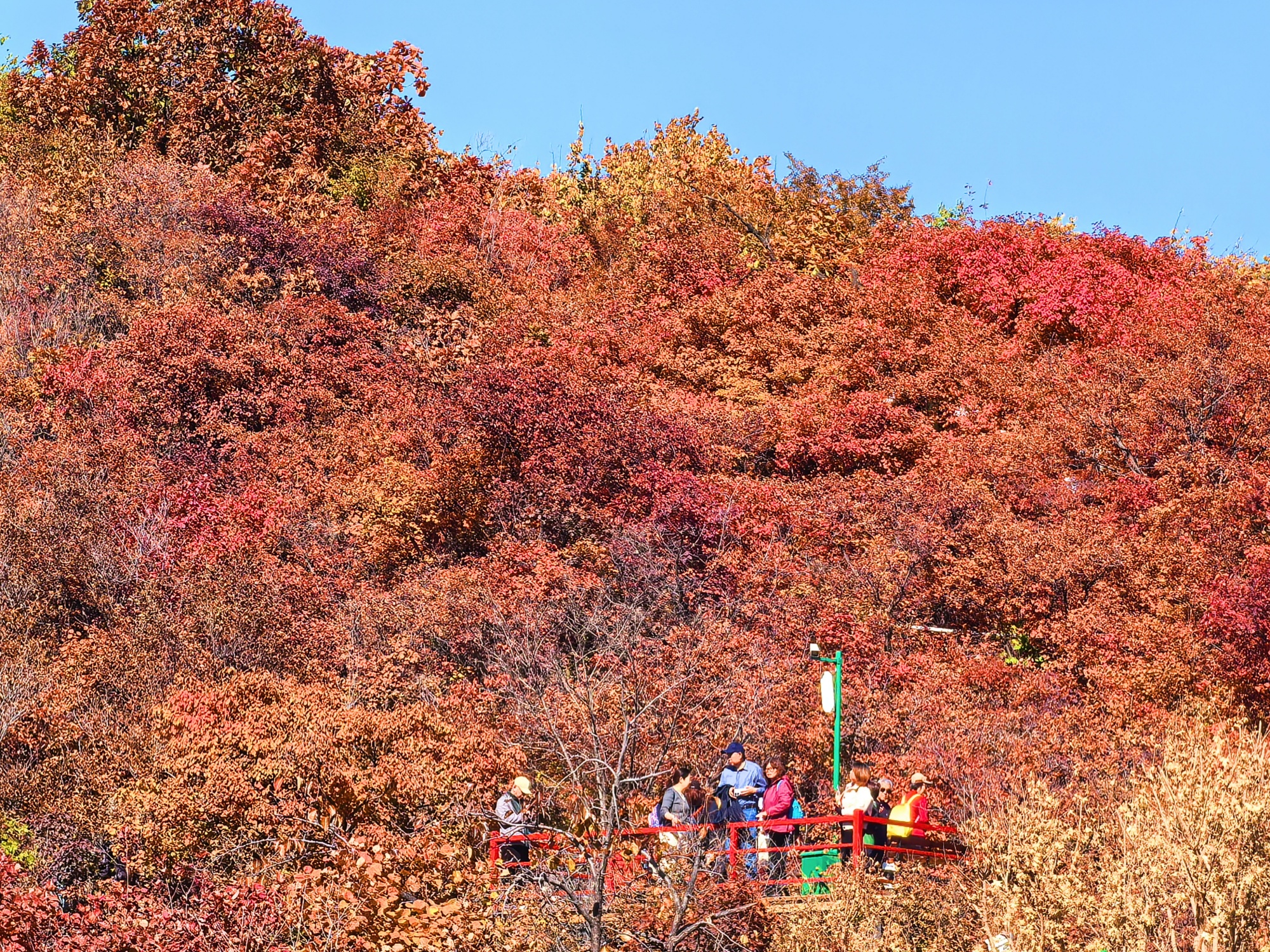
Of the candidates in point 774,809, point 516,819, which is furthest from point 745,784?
point 516,819

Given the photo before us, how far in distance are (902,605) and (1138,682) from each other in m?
4.13

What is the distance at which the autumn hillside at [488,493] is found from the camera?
750 inches

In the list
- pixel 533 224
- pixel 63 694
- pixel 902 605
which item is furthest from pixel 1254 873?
pixel 533 224

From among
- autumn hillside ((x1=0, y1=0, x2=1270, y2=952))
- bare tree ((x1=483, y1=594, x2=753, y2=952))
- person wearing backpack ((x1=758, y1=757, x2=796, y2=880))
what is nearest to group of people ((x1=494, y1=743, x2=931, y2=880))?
person wearing backpack ((x1=758, y1=757, x2=796, y2=880))

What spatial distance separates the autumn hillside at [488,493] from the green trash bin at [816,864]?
2.01m

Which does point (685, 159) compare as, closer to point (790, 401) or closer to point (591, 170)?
point (591, 170)

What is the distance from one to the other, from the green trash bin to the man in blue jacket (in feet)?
1.71

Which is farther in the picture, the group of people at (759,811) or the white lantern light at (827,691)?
the white lantern light at (827,691)

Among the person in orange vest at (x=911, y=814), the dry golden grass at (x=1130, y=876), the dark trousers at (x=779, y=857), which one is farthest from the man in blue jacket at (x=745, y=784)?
the dry golden grass at (x=1130, y=876)

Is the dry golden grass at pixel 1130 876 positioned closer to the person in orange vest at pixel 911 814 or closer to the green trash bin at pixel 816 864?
the green trash bin at pixel 816 864

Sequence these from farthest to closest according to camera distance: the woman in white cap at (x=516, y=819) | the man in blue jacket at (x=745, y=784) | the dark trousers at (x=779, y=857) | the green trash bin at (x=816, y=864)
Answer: the dark trousers at (x=779, y=857), the man in blue jacket at (x=745, y=784), the green trash bin at (x=816, y=864), the woman in white cap at (x=516, y=819)

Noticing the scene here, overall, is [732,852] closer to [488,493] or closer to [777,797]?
[777,797]

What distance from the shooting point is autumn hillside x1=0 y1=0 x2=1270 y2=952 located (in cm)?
1906

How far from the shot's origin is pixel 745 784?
16.3 m
